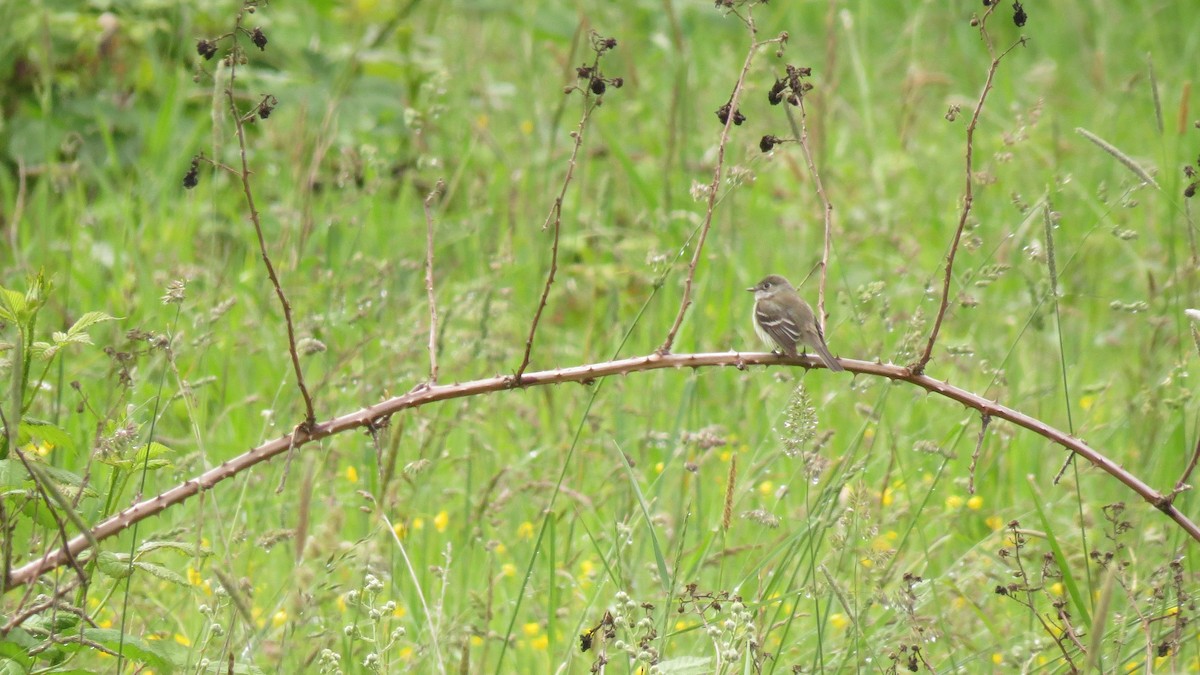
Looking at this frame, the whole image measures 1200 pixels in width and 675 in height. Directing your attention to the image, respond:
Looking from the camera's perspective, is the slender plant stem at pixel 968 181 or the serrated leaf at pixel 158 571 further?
the serrated leaf at pixel 158 571

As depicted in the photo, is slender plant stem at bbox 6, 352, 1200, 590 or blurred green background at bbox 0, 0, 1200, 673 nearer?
slender plant stem at bbox 6, 352, 1200, 590

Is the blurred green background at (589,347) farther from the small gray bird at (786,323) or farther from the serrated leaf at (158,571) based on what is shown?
the small gray bird at (786,323)

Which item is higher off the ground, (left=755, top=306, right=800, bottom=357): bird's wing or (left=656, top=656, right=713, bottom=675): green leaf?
(left=755, top=306, right=800, bottom=357): bird's wing

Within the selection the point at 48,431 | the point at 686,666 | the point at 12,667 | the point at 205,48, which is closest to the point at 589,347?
A: the point at 686,666

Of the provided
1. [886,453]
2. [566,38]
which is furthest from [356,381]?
[566,38]

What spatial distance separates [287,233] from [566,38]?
9.54ft

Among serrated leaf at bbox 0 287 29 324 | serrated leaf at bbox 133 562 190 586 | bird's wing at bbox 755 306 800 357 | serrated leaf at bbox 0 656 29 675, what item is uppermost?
serrated leaf at bbox 0 287 29 324

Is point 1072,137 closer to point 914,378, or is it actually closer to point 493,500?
point 493,500

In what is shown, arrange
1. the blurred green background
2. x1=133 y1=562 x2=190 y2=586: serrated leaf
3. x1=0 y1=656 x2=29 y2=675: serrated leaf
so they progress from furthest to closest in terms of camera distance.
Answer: the blurred green background
x1=133 y1=562 x2=190 y2=586: serrated leaf
x1=0 y1=656 x2=29 y2=675: serrated leaf

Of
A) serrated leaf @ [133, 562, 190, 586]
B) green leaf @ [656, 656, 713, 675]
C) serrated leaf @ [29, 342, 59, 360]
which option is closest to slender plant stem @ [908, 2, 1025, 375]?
green leaf @ [656, 656, 713, 675]

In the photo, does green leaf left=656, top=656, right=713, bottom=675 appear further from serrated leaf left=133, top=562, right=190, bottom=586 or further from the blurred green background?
serrated leaf left=133, top=562, right=190, bottom=586

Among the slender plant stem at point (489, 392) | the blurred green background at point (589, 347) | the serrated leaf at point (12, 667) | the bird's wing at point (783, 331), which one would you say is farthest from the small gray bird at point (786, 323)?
the serrated leaf at point (12, 667)

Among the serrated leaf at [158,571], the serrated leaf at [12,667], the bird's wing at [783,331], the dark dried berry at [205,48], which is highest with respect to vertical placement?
the dark dried berry at [205,48]

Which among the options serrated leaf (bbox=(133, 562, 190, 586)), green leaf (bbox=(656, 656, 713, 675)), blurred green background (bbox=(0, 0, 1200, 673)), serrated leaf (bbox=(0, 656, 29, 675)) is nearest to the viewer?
serrated leaf (bbox=(0, 656, 29, 675))
